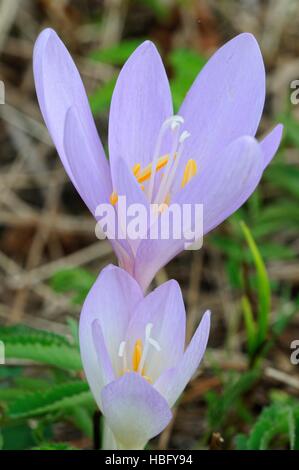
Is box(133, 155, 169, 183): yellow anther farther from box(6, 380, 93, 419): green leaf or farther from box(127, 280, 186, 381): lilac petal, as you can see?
box(6, 380, 93, 419): green leaf

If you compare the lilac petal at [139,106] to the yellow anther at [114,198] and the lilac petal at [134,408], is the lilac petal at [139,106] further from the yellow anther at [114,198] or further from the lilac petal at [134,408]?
the lilac petal at [134,408]

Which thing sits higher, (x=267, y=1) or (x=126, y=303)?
(x=267, y=1)

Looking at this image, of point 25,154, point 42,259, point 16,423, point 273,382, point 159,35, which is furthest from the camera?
point 159,35

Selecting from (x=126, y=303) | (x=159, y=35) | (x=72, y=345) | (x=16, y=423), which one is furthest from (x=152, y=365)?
(x=159, y=35)

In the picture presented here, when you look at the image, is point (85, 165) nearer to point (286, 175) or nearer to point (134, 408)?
point (134, 408)

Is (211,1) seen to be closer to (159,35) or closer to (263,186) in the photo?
(159,35)

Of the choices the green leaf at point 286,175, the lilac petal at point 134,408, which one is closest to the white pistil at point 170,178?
the lilac petal at point 134,408

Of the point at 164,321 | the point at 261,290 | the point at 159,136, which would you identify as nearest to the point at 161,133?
the point at 159,136

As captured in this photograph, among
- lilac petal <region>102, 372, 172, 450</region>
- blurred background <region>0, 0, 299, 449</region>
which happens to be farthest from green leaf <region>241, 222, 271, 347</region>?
lilac petal <region>102, 372, 172, 450</region>
